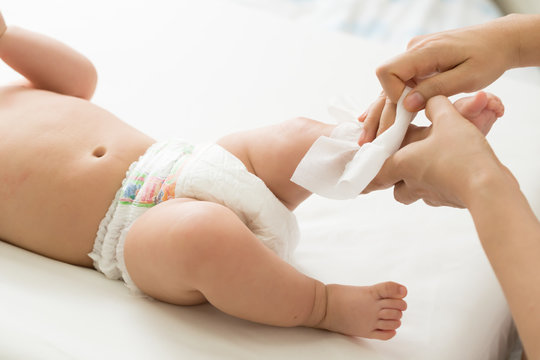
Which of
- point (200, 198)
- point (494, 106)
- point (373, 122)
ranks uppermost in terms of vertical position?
point (494, 106)

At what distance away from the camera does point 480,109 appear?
2.81 feet

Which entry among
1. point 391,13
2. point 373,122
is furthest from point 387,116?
point 391,13

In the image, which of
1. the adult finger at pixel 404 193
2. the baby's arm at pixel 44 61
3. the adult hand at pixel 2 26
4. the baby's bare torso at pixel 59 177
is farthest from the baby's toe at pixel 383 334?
the adult hand at pixel 2 26

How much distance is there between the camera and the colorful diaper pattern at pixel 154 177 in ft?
3.31

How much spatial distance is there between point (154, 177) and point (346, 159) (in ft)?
1.09

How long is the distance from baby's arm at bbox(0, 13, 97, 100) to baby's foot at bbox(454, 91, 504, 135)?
0.82m

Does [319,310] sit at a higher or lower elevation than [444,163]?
lower

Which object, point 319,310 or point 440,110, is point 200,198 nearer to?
point 319,310

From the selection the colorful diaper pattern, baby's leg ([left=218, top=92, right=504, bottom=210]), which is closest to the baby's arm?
the colorful diaper pattern

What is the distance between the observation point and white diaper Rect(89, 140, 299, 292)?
3.26ft

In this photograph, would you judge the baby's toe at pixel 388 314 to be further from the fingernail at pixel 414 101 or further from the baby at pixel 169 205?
the fingernail at pixel 414 101

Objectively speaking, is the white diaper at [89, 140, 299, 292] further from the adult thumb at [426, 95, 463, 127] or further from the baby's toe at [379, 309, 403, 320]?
the adult thumb at [426, 95, 463, 127]

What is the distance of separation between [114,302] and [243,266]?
0.73 feet

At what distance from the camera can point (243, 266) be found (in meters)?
0.85
